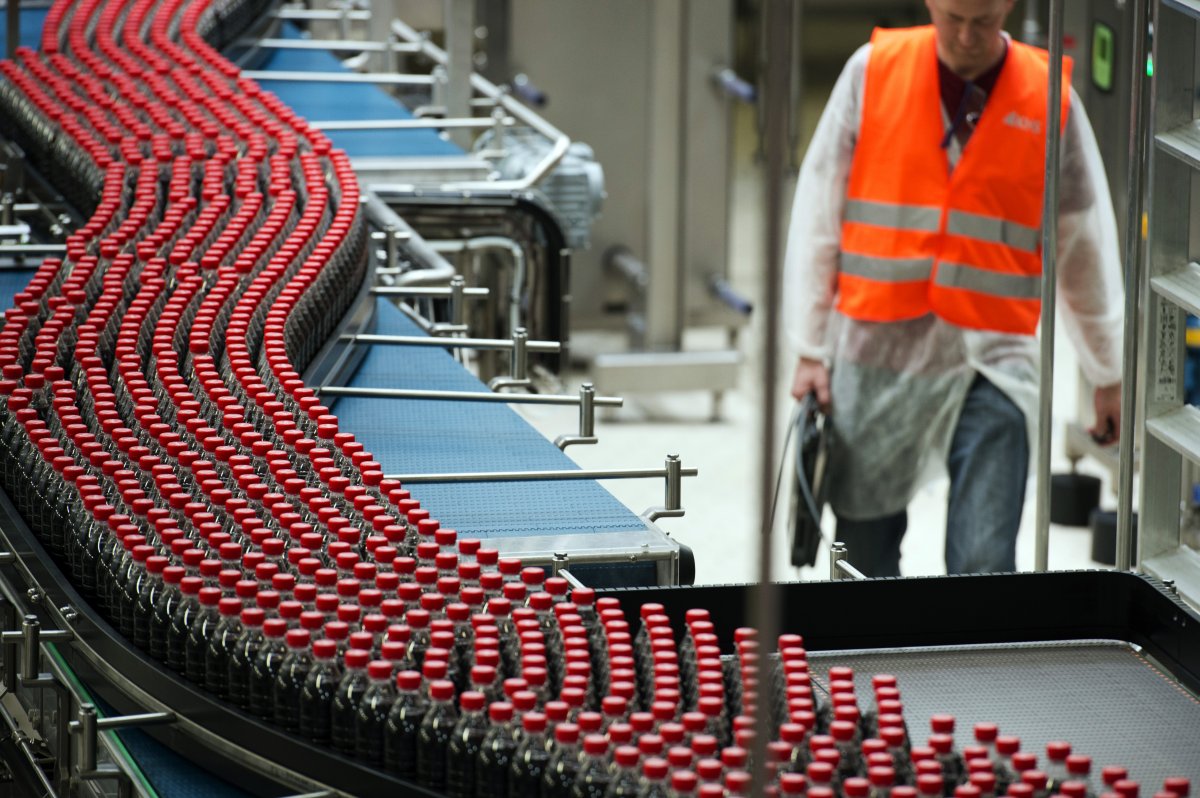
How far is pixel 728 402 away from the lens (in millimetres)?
Result: 8195

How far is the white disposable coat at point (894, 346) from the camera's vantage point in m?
4.11

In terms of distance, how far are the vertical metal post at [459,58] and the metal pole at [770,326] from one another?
4554mm

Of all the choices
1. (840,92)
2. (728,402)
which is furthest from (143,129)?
(728,402)

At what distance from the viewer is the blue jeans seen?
4.13 metres

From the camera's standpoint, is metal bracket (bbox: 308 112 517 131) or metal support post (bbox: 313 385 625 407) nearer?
metal support post (bbox: 313 385 625 407)

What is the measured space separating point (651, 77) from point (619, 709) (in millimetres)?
5701

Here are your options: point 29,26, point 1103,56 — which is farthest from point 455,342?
point 1103,56

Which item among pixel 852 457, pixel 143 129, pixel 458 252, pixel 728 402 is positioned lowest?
pixel 728 402

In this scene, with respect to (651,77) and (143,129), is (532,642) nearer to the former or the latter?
(143,129)

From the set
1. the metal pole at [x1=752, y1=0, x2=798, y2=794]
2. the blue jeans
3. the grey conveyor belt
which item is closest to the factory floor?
the blue jeans

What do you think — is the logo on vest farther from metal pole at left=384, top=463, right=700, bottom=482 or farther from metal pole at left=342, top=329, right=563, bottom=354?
metal pole at left=384, top=463, right=700, bottom=482

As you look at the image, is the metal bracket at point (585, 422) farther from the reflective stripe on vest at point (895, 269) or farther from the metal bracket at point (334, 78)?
the metal bracket at point (334, 78)

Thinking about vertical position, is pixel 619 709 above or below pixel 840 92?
below

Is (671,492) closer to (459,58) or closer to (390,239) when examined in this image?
Answer: (390,239)
